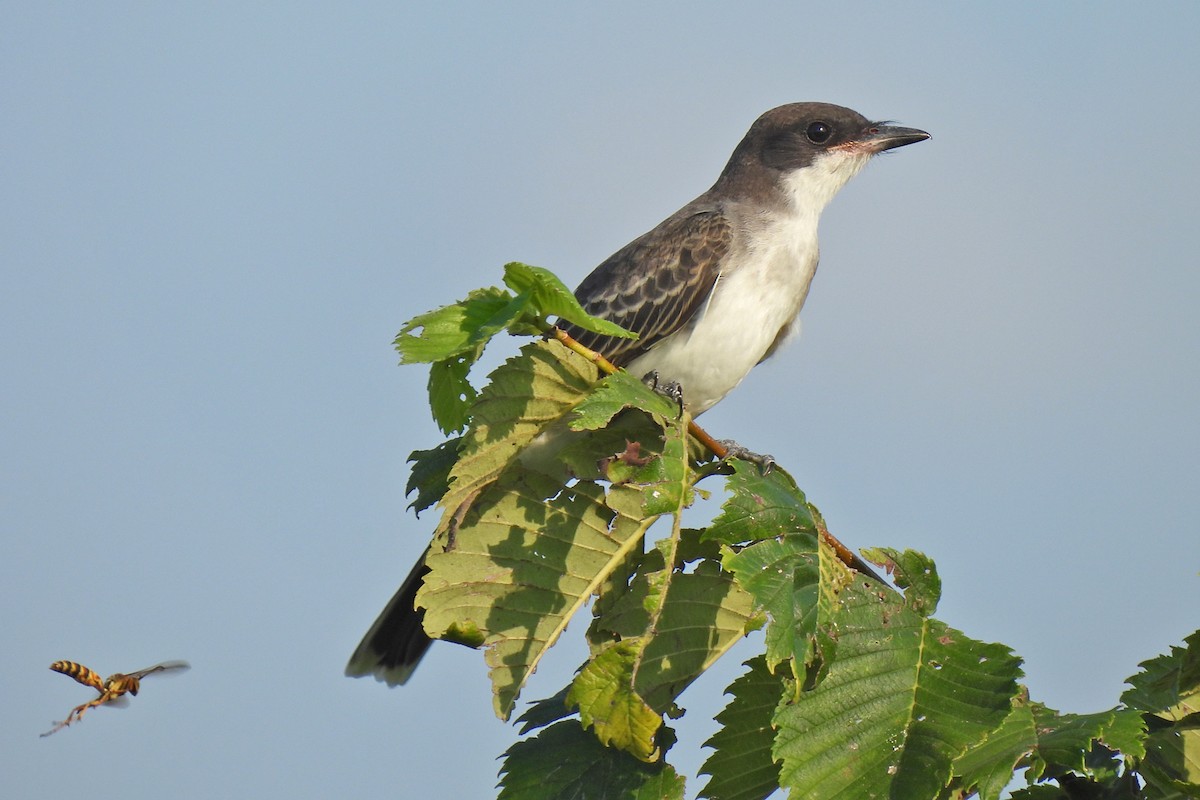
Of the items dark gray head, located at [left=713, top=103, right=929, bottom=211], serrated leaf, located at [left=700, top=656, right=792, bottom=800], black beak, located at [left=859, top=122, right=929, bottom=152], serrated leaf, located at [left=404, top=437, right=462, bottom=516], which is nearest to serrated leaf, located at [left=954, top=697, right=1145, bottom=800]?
serrated leaf, located at [left=700, top=656, right=792, bottom=800]

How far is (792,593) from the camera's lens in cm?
363

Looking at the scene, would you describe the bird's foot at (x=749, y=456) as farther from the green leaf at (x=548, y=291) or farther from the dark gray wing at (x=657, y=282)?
the dark gray wing at (x=657, y=282)

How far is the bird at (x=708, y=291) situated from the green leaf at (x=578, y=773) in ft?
10.4

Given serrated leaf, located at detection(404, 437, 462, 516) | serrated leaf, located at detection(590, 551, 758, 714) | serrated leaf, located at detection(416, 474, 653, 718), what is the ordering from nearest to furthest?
1. serrated leaf, located at detection(416, 474, 653, 718)
2. serrated leaf, located at detection(590, 551, 758, 714)
3. serrated leaf, located at detection(404, 437, 462, 516)

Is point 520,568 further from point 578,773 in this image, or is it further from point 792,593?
point 792,593

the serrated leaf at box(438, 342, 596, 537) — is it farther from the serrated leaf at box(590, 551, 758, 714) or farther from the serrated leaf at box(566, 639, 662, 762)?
the serrated leaf at box(566, 639, 662, 762)

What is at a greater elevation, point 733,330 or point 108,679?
point 733,330

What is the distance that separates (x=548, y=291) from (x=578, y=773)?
1.51m

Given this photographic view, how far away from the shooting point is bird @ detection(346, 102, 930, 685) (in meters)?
7.54

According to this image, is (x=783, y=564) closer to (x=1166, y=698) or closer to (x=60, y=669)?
(x=1166, y=698)

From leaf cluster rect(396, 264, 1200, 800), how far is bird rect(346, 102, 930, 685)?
306 centimetres

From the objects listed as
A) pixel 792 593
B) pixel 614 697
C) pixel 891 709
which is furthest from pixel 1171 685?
pixel 614 697

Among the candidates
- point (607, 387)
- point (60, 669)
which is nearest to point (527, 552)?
point (607, 387)

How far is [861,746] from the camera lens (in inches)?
139
